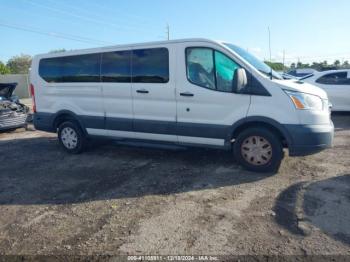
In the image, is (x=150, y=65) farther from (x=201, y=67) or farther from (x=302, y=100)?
(x=302, y=100)

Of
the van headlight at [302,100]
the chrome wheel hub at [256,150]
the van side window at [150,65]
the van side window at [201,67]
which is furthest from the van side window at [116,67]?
the van headlight at [302,100]

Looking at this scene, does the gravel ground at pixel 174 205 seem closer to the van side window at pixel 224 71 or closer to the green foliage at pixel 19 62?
the van side window at pixel 224 71

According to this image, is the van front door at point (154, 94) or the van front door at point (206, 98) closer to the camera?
the van front door at point (206, 98)

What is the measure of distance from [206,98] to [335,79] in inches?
287

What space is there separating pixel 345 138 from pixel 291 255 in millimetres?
5623

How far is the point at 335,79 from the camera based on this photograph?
10.9m

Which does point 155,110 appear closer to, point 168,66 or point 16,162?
point 168,66

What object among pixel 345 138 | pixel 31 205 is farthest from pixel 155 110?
pixel 345 138

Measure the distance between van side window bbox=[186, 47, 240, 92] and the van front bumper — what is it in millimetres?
1214

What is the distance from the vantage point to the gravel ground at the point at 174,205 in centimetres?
337

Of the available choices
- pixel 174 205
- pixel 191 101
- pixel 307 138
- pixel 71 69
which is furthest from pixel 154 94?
pixel 307 138

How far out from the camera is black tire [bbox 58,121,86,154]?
709 centimetres

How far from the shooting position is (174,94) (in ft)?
18.9

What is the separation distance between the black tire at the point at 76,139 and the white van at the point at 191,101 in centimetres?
2
